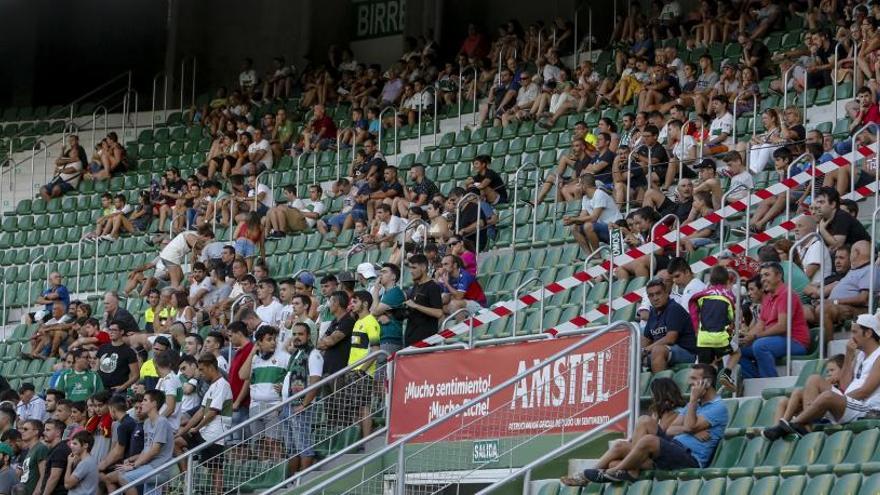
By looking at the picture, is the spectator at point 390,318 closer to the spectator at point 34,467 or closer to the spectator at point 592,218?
the spectator at point 592,218

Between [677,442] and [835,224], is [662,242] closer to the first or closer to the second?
[835,224]

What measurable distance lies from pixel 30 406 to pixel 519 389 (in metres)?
6.66

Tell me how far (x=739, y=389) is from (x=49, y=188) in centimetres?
1633

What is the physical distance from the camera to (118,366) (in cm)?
1623

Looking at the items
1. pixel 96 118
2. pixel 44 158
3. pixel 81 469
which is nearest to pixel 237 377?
pixel 81 469

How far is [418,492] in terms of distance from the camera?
11281 millimetres

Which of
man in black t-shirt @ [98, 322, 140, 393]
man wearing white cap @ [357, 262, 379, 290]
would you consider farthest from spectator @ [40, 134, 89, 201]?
man wearing white cap @ [357, 262, 379, 290]

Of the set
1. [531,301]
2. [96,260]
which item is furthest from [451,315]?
[96,260]

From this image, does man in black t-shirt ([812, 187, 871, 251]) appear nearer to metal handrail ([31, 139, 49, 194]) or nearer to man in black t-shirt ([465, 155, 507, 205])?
man in black t-shirt ([465, 155, 507, 205])

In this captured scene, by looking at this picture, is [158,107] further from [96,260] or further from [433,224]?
[433,224]

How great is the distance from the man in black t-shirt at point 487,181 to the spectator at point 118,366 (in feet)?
13.0

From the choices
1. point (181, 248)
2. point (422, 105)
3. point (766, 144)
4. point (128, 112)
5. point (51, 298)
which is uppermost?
point (128, 112)

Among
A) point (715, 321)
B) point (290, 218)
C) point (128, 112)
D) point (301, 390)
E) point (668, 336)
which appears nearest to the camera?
point (715, 321)

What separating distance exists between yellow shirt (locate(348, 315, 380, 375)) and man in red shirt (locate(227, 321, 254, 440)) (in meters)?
1.00
